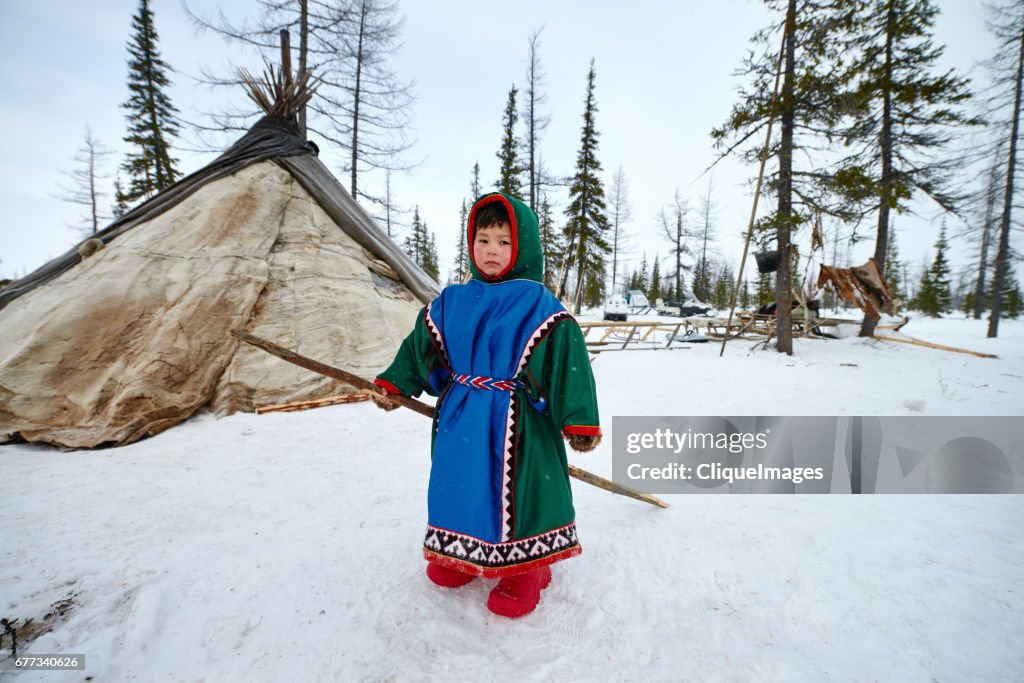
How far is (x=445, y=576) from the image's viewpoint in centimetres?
175

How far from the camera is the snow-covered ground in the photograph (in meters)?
1.41

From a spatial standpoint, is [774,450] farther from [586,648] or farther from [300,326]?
[300,326]

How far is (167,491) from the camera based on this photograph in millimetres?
2432

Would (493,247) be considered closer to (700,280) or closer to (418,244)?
(418,244)

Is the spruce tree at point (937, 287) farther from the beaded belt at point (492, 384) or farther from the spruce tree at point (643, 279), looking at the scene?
the beaded belt at point (492, 384)

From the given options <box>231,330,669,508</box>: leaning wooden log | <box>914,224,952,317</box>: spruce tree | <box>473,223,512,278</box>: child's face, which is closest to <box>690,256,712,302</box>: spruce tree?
<box>914,224,952,317</box>: spruce tree

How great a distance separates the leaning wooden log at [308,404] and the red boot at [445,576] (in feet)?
10.1

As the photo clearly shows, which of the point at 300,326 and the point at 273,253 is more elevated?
the point at 273,253

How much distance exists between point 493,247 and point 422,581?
163 cm

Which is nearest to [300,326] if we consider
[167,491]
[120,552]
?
[167,491]

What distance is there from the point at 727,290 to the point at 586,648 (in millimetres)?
47044

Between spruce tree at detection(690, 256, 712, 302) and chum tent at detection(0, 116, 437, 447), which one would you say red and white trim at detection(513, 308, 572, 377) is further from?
spruce tree at detection(690, 256, 712, 302)

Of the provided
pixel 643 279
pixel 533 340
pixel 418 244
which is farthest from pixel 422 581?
pixel 643 279

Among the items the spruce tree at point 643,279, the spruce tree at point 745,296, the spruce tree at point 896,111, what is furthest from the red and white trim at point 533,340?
the spruce tree at point 643,279
